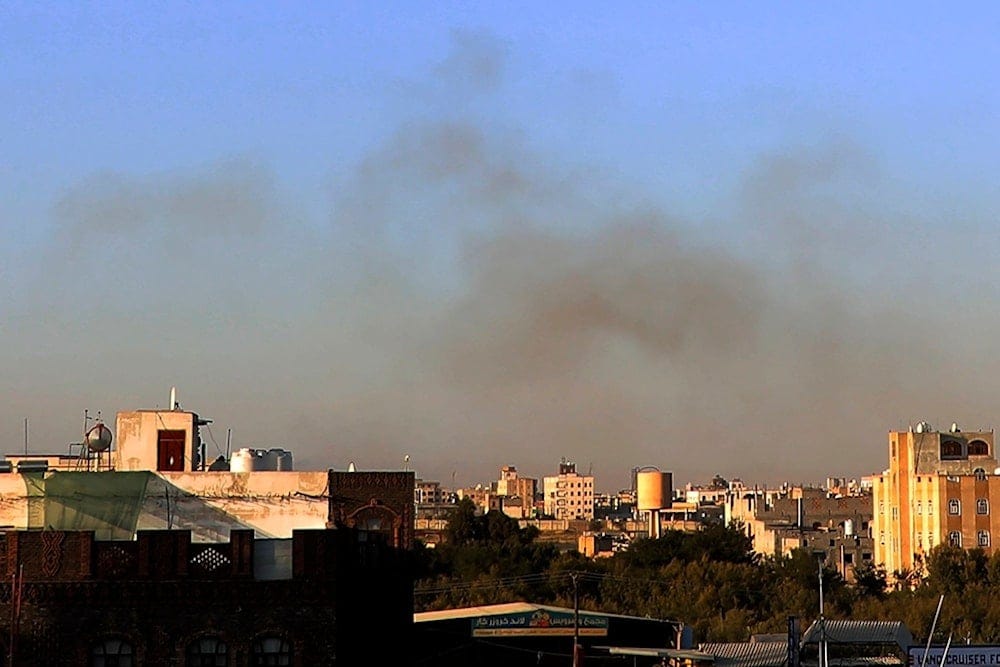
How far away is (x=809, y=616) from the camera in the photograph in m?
80.9

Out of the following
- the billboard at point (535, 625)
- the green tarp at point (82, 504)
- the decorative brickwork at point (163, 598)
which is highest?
the green tarp at point (82, 504)

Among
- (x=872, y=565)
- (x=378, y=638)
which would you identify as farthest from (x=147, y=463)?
(x=872, y=565)

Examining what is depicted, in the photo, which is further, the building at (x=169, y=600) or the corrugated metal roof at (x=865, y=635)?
the corrugated metal roof at (x=865, y=635)

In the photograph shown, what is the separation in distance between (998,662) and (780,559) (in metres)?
50.4

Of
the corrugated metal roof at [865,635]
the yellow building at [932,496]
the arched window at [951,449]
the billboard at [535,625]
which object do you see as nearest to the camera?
the billboard at [535,625]

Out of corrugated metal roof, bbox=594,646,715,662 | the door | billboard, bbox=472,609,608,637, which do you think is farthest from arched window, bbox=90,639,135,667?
the door

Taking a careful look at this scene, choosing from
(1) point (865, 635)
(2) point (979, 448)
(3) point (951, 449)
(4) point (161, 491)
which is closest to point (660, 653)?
(1) point (865, 635)

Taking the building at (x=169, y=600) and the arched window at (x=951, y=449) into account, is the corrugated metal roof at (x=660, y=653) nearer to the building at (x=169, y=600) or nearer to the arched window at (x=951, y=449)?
the building at (x=169, y=600)

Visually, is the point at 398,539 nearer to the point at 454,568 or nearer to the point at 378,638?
the point at 378,638

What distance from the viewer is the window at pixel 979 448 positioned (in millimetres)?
127075

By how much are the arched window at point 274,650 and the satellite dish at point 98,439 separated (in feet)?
56.1

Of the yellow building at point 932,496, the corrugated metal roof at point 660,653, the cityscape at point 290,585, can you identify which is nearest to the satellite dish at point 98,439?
the cityscape at point 290,585

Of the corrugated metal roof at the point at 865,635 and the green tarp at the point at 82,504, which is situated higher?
the green tarp at the point at 82,504

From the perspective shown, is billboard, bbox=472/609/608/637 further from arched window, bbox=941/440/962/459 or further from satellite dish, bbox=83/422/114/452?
arched window, bbox=941/440/962/459
